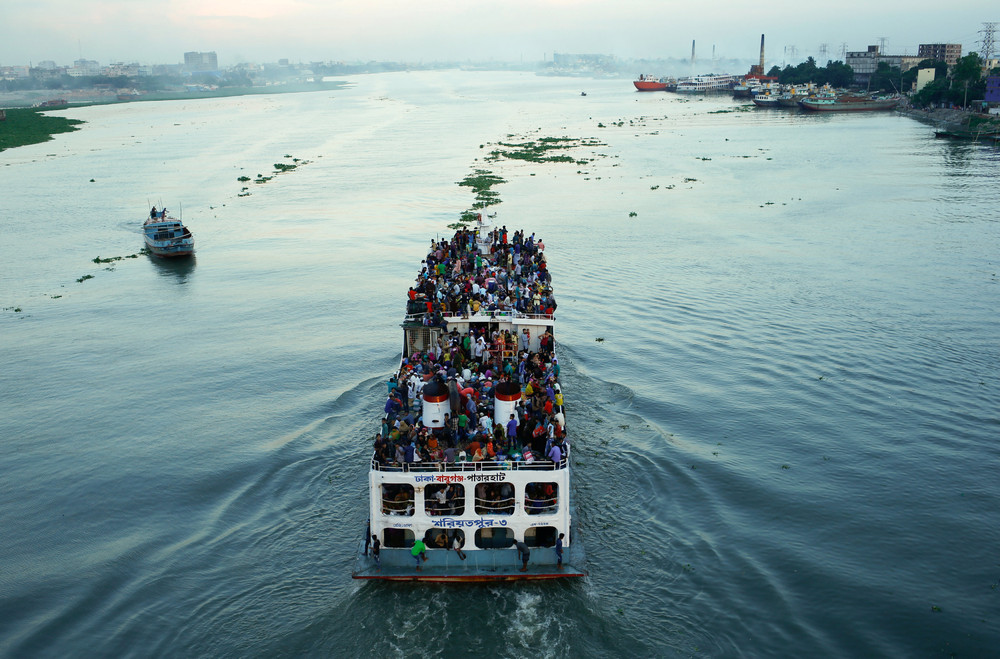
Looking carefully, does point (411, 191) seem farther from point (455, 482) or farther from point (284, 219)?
point (455, 482)

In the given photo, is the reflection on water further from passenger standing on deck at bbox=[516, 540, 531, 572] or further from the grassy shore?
the grassy shore

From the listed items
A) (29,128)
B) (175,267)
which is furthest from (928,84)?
(29,128)

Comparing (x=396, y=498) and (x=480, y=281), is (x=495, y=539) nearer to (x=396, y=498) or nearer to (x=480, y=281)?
(x=396, y=498)

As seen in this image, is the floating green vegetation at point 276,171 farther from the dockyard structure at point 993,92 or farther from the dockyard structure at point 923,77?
the dockyard structure at point 923,77

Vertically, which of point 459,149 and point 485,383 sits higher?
point 459,149

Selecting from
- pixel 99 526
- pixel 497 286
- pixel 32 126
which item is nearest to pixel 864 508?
pixel 497 286

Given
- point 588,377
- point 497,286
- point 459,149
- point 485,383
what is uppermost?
point 459,149

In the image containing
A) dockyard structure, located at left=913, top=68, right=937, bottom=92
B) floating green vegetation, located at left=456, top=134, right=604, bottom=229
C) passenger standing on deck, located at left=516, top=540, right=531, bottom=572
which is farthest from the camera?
dockyard structure, located at left=913, top=68, right=937, bottom=92

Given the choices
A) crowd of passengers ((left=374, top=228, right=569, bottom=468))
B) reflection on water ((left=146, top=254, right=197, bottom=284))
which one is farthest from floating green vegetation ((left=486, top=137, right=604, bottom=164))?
crowd of passengers ((left=374, top=228, right=569, bottom=468))

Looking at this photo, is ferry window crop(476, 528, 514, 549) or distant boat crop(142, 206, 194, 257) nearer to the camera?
ferry window crop(476, 528, 514, 549)
